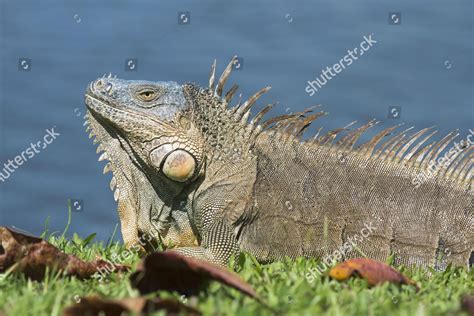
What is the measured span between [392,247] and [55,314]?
306cm

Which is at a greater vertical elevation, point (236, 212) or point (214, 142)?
point (214, 142)

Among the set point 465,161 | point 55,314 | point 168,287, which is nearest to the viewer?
point 55,314

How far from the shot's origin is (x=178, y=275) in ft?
13.3

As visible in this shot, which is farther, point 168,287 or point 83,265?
point 83,265

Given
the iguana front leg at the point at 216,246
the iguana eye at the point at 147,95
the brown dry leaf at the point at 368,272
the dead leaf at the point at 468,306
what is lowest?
the iguana front leg at the point at 216,246

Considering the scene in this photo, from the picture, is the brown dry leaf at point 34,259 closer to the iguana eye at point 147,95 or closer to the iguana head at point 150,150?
the iguana head at point 150,150

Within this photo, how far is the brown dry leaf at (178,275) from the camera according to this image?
390 centimetres

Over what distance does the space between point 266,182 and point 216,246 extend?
1.89ft

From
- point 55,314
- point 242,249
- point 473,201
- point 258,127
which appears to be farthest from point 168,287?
point 473,201

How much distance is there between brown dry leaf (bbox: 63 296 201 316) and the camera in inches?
137

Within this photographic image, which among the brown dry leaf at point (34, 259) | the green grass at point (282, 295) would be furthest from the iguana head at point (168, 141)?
the brown dry leaf at point (34, 259)

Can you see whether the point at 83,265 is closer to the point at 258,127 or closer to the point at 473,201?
the point at 258,127

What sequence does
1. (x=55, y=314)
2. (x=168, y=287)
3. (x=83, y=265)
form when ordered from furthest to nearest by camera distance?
(x=83, y=265) → (x=168, y=287) → (x=55, y=314)

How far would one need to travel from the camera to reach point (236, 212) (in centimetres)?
617
